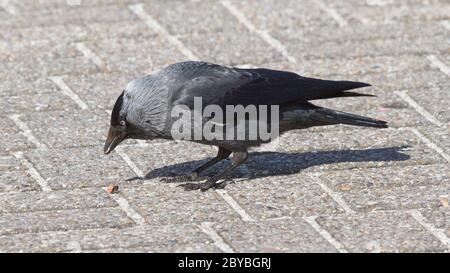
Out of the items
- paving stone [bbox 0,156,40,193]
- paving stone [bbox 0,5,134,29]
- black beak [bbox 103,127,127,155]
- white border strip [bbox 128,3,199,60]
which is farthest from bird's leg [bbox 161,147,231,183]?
paving stone [bbox 0,5,134,29]

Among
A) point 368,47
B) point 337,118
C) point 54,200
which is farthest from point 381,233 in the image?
point 368,47

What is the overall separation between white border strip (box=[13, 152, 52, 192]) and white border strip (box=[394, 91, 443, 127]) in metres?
2.79

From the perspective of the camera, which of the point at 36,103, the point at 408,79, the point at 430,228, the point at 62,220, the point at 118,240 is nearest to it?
the point at 118,240

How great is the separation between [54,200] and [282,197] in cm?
136

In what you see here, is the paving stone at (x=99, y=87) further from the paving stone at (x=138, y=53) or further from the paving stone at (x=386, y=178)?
the paving stone at (x=386, y=178)

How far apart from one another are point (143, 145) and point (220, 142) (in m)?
0.95

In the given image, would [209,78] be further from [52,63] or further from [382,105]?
[52,63]

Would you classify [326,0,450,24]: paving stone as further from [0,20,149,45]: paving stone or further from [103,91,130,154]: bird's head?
[103,91,130,154]: bird's head

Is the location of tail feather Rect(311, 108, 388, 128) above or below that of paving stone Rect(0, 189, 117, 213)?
above

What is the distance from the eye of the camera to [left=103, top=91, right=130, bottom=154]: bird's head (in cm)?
706

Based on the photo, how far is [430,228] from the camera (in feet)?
21.0

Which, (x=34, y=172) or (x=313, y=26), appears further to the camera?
(x=313, y=26)

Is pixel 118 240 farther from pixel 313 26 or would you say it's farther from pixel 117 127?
pixel 313 26

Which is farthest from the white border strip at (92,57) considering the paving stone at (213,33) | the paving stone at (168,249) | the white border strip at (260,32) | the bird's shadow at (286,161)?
the paving stone at (168,249)
